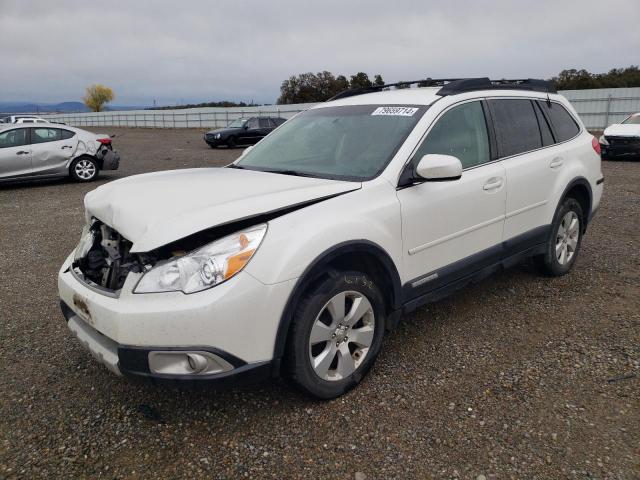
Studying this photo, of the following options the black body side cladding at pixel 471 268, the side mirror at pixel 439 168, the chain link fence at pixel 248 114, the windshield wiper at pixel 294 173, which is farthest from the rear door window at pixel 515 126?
the chain link fence at pixel 248 114

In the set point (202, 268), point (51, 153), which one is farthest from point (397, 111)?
point (51, 153)

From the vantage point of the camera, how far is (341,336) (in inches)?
112

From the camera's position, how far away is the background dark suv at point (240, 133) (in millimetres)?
22312

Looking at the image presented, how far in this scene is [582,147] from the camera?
4.73m

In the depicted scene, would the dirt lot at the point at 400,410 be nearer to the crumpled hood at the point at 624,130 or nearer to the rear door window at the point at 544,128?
the rear door window at the point at 544,128

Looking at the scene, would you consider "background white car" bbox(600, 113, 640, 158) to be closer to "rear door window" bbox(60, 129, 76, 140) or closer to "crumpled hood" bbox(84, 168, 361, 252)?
"crumpled hood" bbox(84, 168, 361, 252)

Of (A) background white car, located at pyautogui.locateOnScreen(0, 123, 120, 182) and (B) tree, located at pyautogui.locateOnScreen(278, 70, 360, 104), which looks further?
(B) tree, located at pyautogui.locateOnScreen(278, 70, 360, 104)

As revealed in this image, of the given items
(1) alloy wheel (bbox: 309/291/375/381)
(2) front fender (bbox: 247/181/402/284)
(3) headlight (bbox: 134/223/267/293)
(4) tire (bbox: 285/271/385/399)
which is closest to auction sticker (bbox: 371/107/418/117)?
(2) front fender (bbox: 247/181/402/284)

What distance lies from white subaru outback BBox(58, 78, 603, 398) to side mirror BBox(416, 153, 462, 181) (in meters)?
0.01

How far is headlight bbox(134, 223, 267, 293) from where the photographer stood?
236 centimetres

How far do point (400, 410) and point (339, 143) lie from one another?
5.92 feet

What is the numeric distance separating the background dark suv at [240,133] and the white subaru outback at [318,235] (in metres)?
18.8

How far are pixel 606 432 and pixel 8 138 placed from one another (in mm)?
12238

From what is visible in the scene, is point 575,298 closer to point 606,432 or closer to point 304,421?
point 606,432
